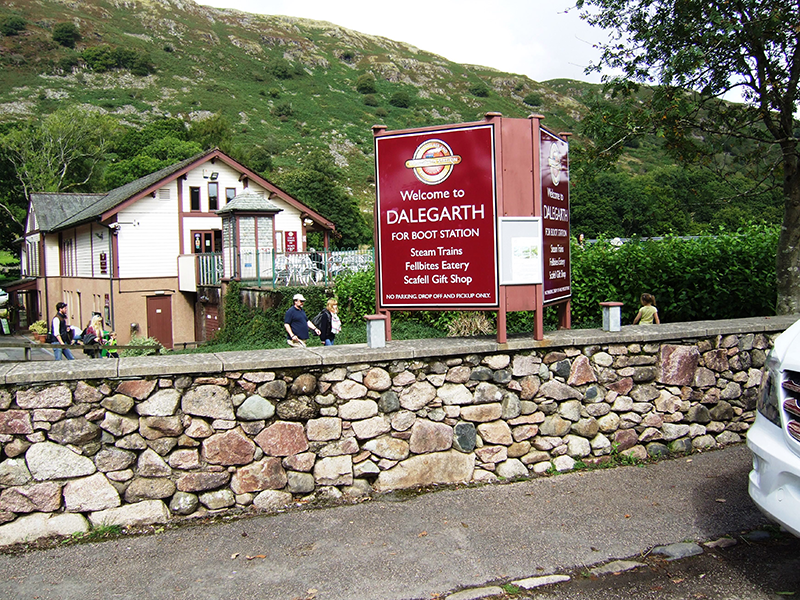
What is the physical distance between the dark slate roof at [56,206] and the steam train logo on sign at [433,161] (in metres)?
36.0

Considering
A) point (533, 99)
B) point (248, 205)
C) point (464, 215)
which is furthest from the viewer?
point (533, 99)

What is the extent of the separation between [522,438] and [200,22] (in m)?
179

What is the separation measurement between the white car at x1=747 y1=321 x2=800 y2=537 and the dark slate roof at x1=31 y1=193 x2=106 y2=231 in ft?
129

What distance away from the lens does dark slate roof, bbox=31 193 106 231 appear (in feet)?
125

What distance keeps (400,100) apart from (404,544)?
130 metres

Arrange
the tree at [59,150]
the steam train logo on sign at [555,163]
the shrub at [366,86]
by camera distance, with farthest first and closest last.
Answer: the shrub at [366,86], the tree at [59,150], the steam train logo on sign at [555,163]

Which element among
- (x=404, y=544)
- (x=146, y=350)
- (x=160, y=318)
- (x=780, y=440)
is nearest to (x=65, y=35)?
(x=160, y=318)

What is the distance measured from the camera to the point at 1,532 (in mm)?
4750

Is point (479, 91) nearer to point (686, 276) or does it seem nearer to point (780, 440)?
point (686, 276)

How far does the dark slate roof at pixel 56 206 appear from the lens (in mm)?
38250

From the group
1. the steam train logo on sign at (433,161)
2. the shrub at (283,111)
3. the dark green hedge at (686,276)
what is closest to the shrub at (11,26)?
the shrub at (283,111)

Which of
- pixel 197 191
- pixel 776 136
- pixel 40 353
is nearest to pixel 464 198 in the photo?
pixel 776 136

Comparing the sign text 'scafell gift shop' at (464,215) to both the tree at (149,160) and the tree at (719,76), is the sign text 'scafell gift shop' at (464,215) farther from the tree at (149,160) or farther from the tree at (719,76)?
the tree at (149,160)

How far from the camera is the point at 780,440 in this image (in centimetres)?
366
